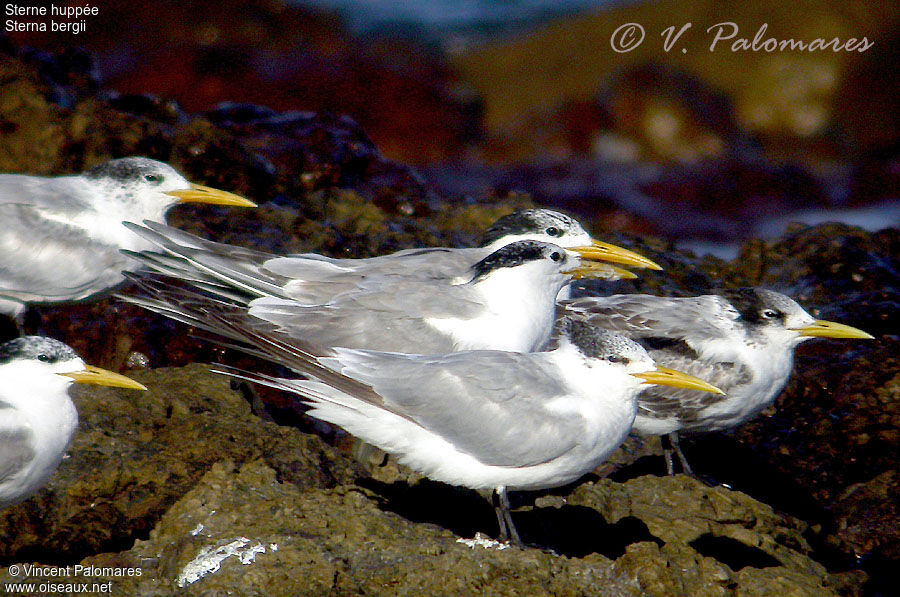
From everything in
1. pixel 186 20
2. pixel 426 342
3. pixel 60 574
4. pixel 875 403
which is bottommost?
pixel 60 574

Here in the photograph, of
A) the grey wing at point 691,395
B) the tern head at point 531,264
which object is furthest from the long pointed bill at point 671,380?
the tern head at point 531,264

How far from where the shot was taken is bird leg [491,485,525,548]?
4.37m

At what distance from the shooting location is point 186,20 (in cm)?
1589

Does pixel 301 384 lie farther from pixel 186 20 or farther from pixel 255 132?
pixel 186 20

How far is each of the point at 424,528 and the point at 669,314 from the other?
6.65ft

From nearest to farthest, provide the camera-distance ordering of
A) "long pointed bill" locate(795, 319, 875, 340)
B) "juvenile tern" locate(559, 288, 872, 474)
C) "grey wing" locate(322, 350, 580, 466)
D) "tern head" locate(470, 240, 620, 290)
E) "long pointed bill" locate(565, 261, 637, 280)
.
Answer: "grey wing" locate(322, 350, 580, 466) → "tern head" locate(470, 240, 620, 290) → "juvenile tern" locate(559, 288, 872, 474) → "long pointed bill" locate(795, 319, 875, 340) → "long pointed bill" locate(565, 261, 637, 280)

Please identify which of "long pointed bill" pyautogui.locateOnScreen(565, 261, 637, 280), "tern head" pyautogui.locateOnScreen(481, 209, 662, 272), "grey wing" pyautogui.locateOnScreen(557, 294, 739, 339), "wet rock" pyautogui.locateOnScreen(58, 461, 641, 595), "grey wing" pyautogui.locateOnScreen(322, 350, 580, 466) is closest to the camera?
"wet rock" pyautogui.locateOnScreen(58, 461, 641, 595)

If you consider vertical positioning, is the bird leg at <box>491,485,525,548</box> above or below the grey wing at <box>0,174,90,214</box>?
below

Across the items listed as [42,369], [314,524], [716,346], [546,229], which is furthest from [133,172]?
[716,346]

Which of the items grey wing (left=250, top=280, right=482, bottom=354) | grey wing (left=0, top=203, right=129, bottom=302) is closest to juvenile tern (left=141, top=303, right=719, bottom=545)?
grey wing (left=250, top=280, right=482, bottom=354)

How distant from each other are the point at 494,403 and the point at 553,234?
208cm

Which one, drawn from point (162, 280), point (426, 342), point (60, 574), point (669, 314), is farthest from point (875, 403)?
point (60, 574)

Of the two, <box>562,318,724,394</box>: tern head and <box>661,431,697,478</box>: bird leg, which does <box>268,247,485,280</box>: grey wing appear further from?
<box>661,431,697,478</box>: bird leg

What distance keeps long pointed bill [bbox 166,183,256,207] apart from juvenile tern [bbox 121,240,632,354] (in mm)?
919
